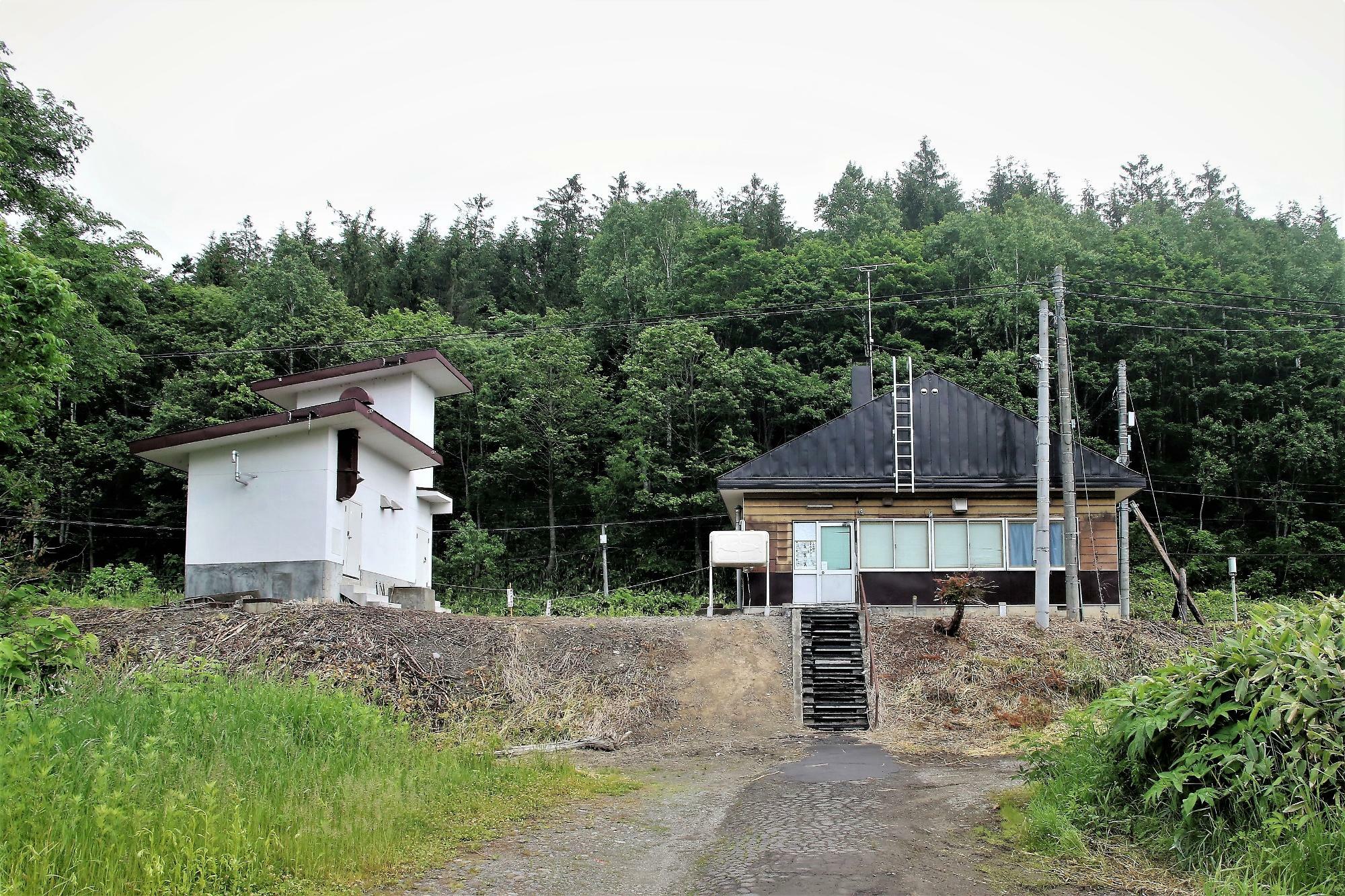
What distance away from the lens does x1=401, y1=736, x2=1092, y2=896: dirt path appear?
6.86 metres

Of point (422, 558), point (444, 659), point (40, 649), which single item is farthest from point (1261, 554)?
point (40, 649)

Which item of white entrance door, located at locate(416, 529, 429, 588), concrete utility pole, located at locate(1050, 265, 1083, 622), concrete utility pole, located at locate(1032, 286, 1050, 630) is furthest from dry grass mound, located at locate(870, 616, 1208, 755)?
white entrance door, located at locate(416, 529, 429, 588)

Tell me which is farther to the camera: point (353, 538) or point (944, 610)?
point (944, 610)

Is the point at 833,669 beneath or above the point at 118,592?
beneath

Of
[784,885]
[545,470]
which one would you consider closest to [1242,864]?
[784,885]

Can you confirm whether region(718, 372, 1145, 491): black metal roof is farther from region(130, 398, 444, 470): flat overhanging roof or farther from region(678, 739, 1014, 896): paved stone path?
region(678, 739, 1014, 896): paved stone path

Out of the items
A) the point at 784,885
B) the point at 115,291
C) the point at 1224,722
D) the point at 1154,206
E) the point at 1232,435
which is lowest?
the point at 784,885

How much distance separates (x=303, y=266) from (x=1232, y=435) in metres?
34.7

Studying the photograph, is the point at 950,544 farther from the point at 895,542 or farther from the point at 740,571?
the point at 740,571

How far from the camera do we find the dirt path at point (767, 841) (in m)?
6.86

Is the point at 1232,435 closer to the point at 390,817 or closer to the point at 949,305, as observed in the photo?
the point at 949,305

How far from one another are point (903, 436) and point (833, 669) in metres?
6.94

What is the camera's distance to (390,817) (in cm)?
774

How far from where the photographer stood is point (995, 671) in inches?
674
